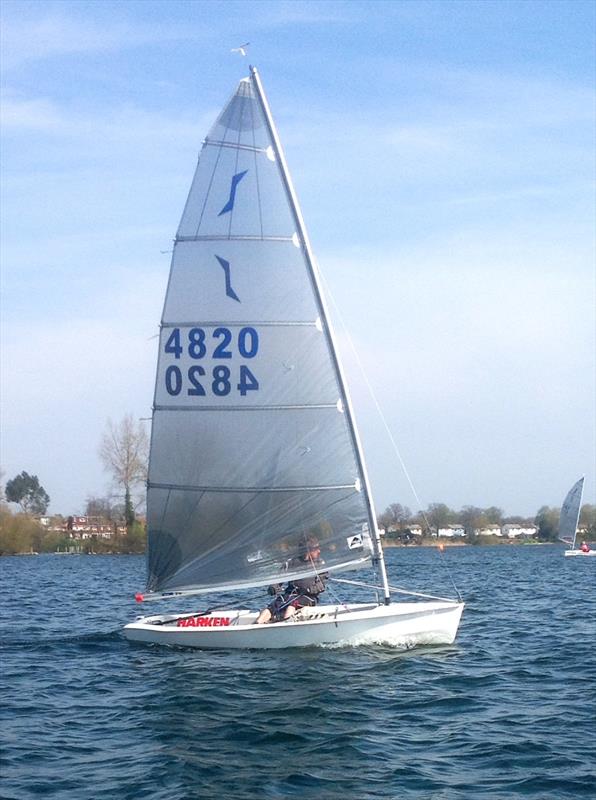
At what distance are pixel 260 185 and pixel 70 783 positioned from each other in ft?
36.4

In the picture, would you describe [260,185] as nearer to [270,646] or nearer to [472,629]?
[270,646]

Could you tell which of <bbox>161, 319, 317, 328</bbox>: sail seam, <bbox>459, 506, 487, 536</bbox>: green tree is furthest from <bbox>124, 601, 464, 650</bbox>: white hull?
<bbox>459, 506, 487, 536</bbox>: green tree

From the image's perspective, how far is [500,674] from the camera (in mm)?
16375

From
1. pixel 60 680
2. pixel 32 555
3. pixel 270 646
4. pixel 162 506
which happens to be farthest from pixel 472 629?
pixel 32 555

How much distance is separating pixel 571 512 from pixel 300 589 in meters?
61.8

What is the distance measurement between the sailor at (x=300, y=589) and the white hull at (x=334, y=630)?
0.31 m

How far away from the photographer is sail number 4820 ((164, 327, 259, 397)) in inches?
734

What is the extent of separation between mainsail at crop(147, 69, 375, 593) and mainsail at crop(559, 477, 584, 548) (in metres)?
60.3

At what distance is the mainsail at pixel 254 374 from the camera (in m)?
18.5

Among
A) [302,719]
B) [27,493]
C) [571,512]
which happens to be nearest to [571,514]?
[571,512]

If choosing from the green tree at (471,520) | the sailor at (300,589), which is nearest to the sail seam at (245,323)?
the sailor at (300,589)

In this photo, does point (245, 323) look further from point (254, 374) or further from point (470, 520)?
point (470, 520)

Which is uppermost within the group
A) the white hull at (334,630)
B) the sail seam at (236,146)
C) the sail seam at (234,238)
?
the sail seam at (236,146)

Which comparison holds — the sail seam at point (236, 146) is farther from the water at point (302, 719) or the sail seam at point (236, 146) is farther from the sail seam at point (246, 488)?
the water at point (302, 719)
